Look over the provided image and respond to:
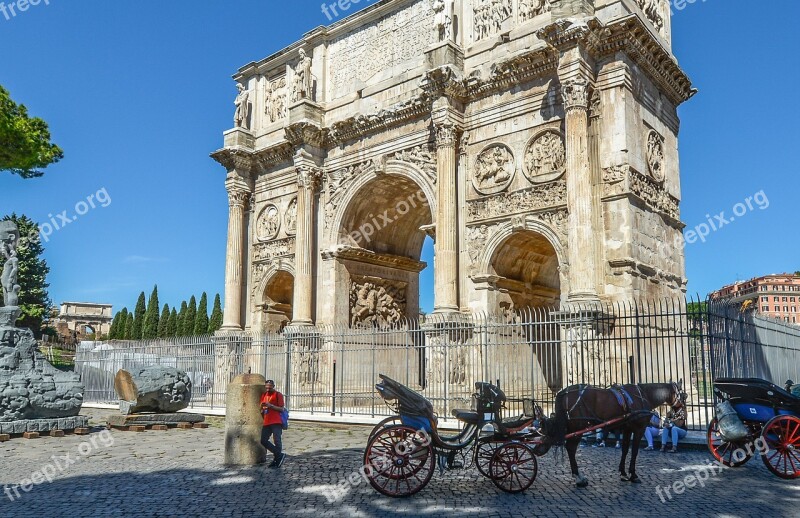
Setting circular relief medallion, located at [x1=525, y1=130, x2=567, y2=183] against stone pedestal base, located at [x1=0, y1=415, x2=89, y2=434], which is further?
circular relief medallion, located at [x1=525, y1=130, x2=567, y2=183]

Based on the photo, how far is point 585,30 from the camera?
45.7 ft

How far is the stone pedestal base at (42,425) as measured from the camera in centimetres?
1065

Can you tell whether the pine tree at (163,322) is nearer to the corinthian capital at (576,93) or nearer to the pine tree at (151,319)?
the pine tree at (151,319)

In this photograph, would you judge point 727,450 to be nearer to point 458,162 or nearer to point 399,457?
point 399,457

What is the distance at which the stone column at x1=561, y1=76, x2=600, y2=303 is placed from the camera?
1362 centimetres

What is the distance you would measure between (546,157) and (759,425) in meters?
Result: 8.76

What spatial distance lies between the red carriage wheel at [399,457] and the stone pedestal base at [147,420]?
24.0ft

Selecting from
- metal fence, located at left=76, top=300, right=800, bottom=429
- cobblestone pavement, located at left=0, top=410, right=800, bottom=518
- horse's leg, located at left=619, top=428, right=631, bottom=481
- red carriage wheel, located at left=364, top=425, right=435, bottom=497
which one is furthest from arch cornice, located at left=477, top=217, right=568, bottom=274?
red carriage wheel, located at left=364, top=425, right=435, bottom=497

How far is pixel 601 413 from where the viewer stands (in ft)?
22.8

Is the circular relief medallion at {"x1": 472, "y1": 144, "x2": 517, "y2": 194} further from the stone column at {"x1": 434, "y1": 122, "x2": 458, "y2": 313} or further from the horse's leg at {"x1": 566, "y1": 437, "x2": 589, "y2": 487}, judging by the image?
the horse's leg at {"x1": 566, "y1": 437, "x2": 589, "y2": 487}

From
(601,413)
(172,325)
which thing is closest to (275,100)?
(601,413)

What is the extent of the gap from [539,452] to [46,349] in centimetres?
3714

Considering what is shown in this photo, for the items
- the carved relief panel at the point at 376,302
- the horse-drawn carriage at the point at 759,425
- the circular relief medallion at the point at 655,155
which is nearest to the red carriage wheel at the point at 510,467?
the horse-drawn carriage at the point at 759,425

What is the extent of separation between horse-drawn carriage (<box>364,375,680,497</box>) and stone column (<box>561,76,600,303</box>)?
21.6 feet
